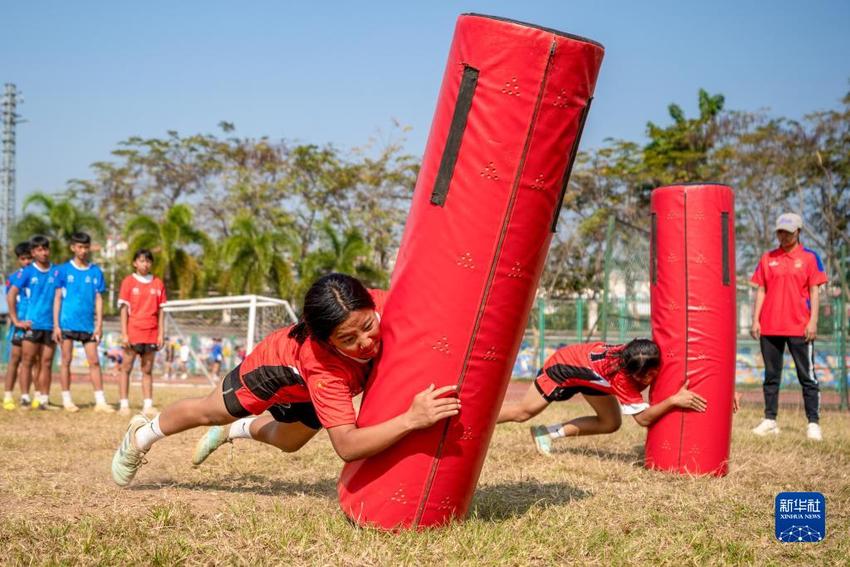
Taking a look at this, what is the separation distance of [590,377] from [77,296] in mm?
6294

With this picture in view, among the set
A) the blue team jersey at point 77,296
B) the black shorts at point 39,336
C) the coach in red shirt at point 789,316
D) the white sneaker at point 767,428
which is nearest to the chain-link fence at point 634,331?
the coach in red shirt at point 789,316

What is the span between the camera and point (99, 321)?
9.77 metres

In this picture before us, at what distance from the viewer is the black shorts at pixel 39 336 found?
994cm

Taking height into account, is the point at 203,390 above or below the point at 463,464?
below

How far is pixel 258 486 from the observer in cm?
518

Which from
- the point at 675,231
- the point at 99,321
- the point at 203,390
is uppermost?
the point at 675,231

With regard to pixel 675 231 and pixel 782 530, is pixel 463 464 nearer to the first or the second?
pixel 782 530

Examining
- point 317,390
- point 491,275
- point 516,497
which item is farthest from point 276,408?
point 491,275

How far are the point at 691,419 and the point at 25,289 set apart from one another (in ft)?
25.3

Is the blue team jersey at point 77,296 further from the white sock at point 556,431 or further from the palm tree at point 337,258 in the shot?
the palm tree at point 337,258

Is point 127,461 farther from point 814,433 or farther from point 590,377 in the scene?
point 814,433

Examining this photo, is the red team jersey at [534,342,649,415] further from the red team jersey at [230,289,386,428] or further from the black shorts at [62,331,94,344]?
the black shorts at [62,331,94,344]

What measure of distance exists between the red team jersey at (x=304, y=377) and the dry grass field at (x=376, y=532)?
500 mm

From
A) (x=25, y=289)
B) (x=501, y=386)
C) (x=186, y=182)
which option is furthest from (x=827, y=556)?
(x=186, y=182)
